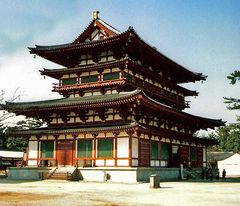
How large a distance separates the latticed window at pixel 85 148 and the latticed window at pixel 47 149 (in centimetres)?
339

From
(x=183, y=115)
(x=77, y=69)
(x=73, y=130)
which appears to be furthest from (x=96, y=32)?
(x=183, y=115)

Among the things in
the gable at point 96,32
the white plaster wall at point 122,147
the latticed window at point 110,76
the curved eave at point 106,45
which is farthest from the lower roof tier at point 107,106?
the gable at point 96,32

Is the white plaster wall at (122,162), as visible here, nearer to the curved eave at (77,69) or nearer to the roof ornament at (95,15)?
the curved eave at (77,69)

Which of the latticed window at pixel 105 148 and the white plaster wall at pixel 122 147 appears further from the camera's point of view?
the latticed window at pixel 105 148

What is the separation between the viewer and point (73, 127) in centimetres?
3659

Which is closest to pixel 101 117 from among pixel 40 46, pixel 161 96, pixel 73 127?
pixel 73 127

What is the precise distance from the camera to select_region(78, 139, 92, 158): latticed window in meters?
34.9

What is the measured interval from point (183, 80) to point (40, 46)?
1966cm

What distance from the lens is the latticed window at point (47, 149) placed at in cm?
3711

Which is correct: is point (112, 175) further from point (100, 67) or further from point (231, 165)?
point (231, 165)

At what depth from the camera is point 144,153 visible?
34875 millimetres

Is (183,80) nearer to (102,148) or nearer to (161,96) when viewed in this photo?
(161,96)

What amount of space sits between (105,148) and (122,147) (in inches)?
70.8

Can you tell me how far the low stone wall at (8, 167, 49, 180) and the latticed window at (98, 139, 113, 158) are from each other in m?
5.51
